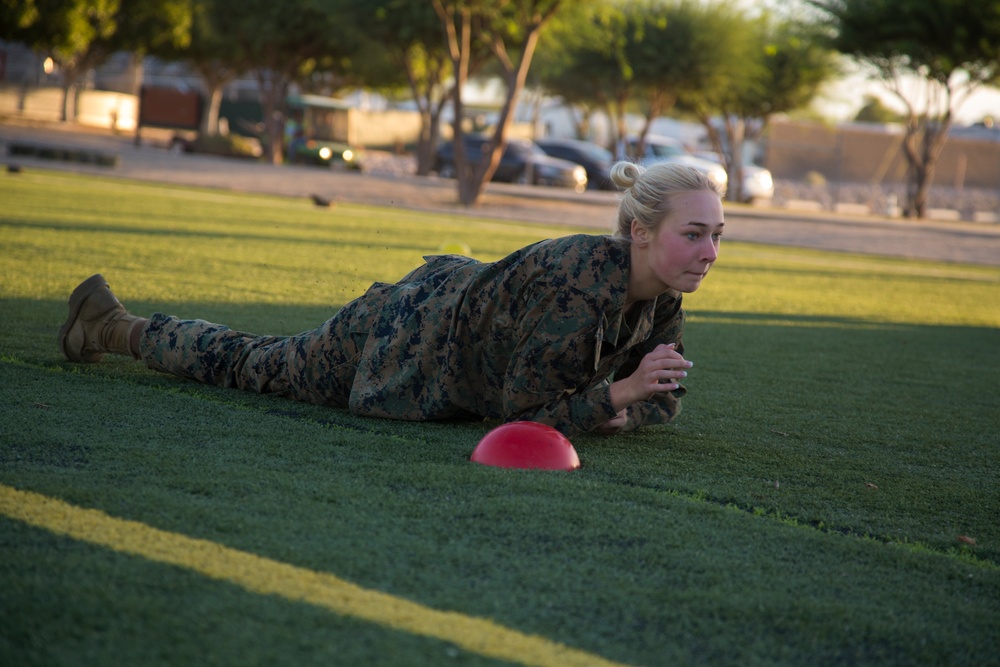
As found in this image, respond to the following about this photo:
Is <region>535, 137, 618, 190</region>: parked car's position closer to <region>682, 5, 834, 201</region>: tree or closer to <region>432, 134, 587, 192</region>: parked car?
<region>432, 134, 587, 192</region>: parked car

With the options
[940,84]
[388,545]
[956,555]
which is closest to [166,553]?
[388,545]

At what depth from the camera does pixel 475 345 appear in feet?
13.2

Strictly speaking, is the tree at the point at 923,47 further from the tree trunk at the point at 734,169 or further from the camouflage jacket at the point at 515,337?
the camouflage jacket at the point at 515,337

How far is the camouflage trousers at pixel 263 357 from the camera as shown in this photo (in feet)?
14.1

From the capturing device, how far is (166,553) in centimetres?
251

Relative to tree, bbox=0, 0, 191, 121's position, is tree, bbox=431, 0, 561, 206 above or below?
below

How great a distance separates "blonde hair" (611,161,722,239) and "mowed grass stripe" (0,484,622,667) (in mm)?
1851

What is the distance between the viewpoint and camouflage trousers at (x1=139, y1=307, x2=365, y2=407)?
429 centimetres

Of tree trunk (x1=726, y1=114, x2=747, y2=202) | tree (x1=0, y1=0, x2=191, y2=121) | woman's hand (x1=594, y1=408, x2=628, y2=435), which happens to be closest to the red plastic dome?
woman's hand (x1=594, y1=408, x2=628, y2=435)

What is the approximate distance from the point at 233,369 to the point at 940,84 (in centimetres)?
3220

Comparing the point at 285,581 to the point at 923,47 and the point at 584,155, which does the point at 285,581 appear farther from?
the point at 584,155

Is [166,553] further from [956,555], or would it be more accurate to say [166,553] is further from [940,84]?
[940,84]

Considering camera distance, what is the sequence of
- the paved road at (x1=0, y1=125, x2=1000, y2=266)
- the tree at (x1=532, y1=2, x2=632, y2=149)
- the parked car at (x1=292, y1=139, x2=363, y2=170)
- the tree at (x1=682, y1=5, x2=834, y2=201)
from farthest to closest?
the tree at (x1=682, y1=5, x2=834, y2=201)
the parked car at (x1=292, y1=139, x2=363, y2=170)
the tree at (x1=532, y1=2, x2=632, y2=149)
the paved road at (x1=0, y1=125, x2=1000, y2=266)

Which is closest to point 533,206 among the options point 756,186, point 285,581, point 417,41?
point 417,41
